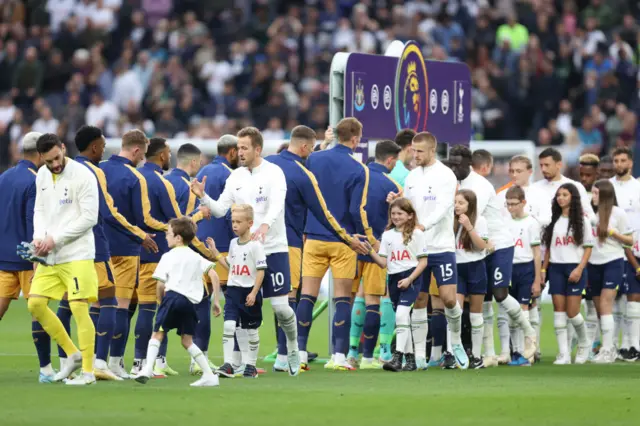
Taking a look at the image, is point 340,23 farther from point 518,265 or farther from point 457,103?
point 518,265

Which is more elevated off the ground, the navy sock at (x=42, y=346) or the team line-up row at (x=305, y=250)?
the team line-up row at (x=305, y=250)

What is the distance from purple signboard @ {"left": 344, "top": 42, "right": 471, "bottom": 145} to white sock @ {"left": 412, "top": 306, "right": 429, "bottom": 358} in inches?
102

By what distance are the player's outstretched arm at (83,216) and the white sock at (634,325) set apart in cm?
677

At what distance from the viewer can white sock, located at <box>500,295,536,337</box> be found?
15086 millimetres

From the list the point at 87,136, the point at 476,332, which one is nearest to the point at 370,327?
the point at 476,332

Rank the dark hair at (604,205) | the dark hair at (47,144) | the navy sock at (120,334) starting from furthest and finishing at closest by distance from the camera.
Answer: the dark hair at (604,205)
the navy sock at (120,334)
the dark hair at (47,144)

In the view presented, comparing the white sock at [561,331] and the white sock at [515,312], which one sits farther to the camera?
the white sock at [561,331]

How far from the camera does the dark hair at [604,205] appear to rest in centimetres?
1591

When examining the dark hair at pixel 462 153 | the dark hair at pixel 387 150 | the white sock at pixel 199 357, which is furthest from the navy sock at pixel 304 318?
the white sock at pixel 199 357

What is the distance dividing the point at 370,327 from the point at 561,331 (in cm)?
238

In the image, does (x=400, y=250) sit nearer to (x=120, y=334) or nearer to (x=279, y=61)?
(x=120, y=334)

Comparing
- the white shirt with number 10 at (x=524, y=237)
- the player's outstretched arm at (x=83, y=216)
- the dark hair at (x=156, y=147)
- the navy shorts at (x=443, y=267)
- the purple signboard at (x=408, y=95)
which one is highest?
the purple signboard at (x=408, y=95)

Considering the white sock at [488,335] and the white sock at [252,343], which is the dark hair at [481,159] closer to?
the white sock at [488,335]

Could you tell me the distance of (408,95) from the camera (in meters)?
17.0
